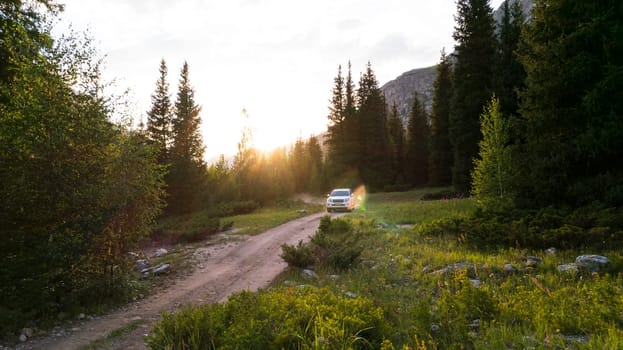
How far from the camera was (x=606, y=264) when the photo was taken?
695 cm

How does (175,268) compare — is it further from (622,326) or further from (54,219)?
(622,326)

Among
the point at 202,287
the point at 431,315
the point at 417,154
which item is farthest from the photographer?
the point at 417,154

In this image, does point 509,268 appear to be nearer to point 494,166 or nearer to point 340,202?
point 494,166

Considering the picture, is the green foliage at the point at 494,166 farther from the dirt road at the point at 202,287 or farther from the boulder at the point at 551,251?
the dirt road at the point at 202,287

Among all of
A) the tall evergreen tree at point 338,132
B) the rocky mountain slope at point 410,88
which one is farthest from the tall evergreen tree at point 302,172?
the rocky mountain slope at point 410,88

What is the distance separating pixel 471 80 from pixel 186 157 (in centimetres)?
3136

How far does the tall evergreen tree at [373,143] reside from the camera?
51.3 meters

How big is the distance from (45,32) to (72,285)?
291 inches

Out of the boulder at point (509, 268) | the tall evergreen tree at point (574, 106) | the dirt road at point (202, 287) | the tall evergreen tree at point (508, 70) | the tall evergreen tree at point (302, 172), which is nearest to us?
the dirt road at point (202, 287)

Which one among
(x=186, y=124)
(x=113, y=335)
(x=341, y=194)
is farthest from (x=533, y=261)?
(x=186, y=124)

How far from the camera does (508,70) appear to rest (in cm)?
2816

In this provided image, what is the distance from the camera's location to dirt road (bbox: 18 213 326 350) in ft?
20.0

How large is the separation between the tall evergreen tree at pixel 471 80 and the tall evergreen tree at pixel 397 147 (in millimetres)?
18293

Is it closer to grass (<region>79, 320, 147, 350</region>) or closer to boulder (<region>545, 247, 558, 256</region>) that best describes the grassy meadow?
boulder (<region>545, 247, 558, 256</region>)
